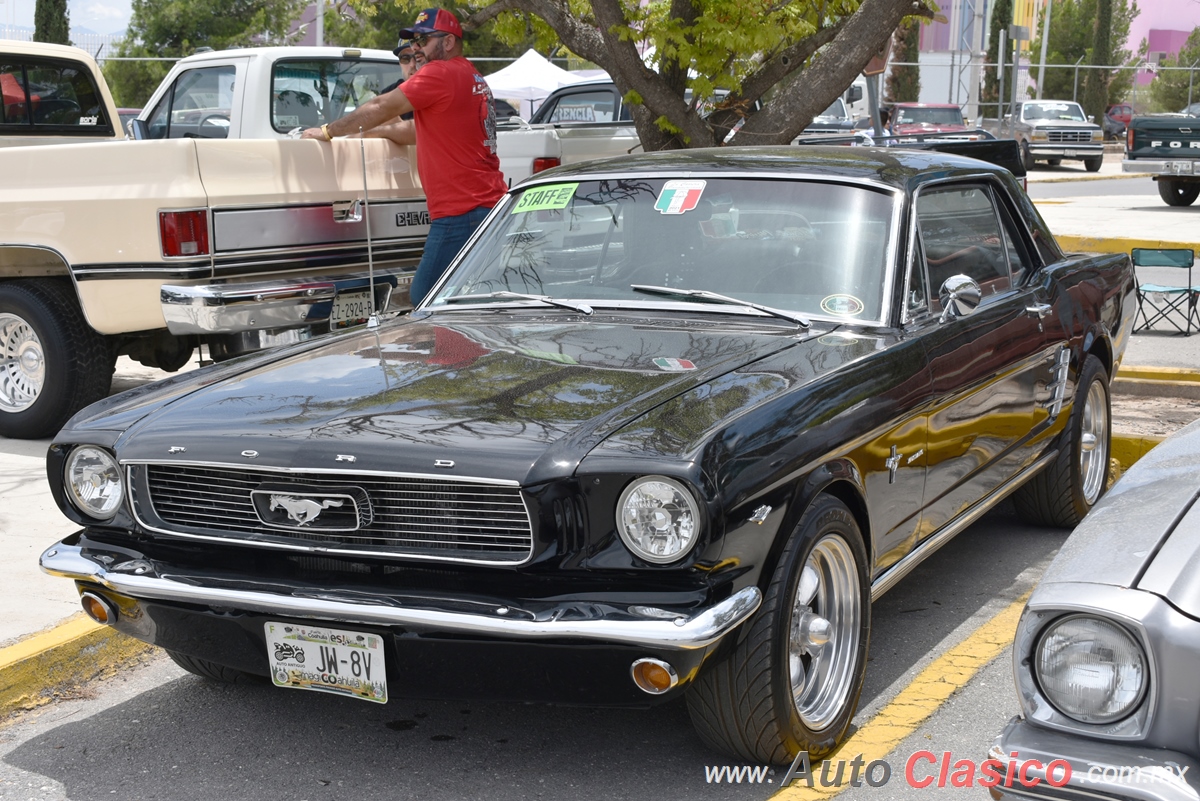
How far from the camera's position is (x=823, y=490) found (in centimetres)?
356

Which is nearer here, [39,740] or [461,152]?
[39,740]

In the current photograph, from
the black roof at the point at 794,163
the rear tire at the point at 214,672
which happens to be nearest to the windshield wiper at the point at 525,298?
the black roof at the point at 794,163

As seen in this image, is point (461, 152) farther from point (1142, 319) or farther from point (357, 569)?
point (1142, 319)

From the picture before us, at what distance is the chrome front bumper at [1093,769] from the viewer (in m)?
2.22

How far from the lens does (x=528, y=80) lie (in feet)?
79.1

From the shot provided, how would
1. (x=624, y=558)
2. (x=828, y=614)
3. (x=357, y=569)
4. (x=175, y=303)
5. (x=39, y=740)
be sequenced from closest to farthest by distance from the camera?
(x=624, y=558) → (x=357, y=569) → (x=828, y=614) → (x=39, y=740) → (x=175, y=303)

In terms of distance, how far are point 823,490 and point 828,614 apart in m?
0.38

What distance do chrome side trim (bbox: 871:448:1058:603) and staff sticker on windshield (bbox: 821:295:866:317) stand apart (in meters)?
0.79

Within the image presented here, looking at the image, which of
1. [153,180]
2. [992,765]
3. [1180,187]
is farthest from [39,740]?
[1180,187]

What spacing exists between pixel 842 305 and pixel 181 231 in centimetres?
362

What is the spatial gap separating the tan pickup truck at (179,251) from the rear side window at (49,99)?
2.24 m

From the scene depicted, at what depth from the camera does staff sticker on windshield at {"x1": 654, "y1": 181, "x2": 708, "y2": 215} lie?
4.59 meters

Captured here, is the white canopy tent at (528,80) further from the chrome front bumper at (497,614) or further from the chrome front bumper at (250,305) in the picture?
the chrome front bumper at (497,614)

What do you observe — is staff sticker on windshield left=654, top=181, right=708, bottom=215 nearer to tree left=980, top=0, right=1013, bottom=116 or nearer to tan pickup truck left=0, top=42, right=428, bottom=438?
tan pickup truck left=0, top=42, right=428, bottom=438
